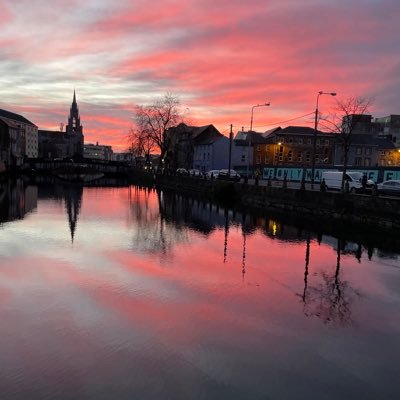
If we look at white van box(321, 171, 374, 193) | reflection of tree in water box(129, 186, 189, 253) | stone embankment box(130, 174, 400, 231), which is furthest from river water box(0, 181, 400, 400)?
white van box(321, 171, 374, 193)

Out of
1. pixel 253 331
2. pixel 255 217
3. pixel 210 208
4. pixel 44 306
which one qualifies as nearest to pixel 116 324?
pixel 44 306

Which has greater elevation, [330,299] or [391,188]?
[391,188]

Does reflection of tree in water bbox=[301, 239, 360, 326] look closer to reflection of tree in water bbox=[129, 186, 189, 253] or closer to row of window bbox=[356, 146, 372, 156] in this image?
reflection of tree in water bbox=[129, 186, 189, 253]

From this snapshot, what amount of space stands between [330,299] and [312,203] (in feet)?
83.4

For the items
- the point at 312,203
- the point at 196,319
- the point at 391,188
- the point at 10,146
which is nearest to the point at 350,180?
the point at 391,188

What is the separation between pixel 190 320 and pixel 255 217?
2928cm

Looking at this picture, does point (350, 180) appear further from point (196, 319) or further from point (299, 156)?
point (299, 156)

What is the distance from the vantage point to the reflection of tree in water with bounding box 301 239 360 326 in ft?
48.4

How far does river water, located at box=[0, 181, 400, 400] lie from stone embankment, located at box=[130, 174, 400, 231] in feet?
18.6

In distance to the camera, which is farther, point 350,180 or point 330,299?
point 350,180

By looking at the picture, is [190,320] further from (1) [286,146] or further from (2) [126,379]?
(1) [286,146]

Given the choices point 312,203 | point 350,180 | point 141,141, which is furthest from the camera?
point 141,141

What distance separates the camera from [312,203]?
136 ft

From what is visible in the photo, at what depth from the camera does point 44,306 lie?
14.7 m
